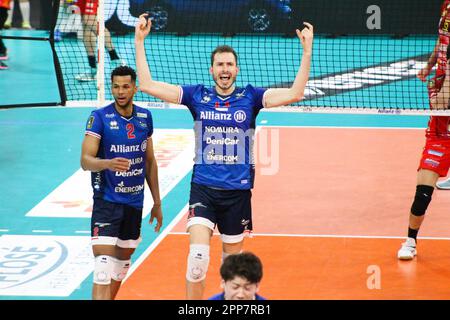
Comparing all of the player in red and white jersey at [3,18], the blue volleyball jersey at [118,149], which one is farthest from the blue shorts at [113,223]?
the player in red and white jersey at [3,18]

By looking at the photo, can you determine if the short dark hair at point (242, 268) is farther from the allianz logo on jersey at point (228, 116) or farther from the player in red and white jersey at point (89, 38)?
the player in red and white jersey at point (89, 38)

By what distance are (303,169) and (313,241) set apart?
3.43 meters

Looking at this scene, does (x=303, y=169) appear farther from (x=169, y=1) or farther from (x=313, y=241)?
(x=169, y=1)

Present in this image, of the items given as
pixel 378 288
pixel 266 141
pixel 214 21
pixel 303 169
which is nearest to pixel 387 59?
pixel 214 21

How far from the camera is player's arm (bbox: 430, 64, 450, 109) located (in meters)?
11.0

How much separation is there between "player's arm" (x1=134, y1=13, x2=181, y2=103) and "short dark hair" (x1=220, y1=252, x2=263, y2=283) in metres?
2.99

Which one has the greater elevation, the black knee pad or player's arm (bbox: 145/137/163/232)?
player's arm (bbox: 145/137/163/232)

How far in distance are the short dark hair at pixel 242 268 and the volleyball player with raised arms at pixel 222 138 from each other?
2.33 m

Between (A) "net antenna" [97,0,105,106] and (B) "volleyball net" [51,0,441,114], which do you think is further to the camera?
(B) "volleyball net" [51,0,441,114]

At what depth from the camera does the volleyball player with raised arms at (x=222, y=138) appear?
8961 mm

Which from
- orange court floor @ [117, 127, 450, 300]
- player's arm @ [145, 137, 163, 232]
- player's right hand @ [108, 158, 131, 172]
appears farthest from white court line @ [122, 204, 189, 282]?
A: player's right hand @ [108, 158, 131, 172]

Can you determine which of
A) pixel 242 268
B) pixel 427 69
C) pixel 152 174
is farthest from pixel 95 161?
pixel 427 69

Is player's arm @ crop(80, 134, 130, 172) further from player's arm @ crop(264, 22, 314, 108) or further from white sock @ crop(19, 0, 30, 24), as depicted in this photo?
white sock @ crop(19, 0, 30, 24)

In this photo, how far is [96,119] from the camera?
8.91 metres
